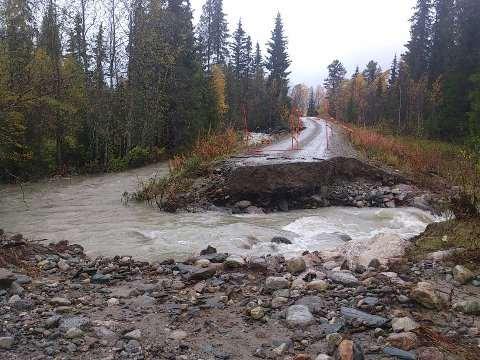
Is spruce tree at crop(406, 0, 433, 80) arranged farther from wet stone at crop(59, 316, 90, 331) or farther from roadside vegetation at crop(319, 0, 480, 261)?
wet stone at crop(59, 316, 90, 331)

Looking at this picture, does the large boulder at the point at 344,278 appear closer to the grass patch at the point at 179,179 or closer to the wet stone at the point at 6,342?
the wet stone at the point at 6,342

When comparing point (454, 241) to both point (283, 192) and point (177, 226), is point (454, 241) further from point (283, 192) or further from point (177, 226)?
point (283, 192)

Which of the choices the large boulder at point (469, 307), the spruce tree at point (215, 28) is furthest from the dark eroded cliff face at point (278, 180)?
the spruce tree at point (215, 28)

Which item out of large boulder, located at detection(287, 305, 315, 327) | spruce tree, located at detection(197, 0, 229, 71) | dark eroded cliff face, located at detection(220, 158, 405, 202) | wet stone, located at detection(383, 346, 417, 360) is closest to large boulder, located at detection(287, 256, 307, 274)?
large boulder, located at detection(287, 305, 315, 327)

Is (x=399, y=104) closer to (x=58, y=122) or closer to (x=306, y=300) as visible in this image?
(x=58, y=122)

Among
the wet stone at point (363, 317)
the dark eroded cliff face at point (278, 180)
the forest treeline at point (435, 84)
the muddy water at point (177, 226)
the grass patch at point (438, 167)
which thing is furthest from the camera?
the forest treeline at point (435, 84)

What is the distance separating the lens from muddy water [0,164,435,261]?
8.05 m

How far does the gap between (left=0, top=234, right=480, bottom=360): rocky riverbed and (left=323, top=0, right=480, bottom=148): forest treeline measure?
4255mm

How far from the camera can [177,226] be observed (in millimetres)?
9820

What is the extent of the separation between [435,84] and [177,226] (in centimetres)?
3850

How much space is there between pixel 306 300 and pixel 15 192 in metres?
13.2

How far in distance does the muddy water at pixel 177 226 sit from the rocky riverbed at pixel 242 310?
1.63m

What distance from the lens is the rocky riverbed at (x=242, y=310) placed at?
377 cm

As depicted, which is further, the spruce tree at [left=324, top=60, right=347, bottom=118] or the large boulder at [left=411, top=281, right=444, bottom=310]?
the spruce tree at [left=324, top=60, right=347, bottom=118]
